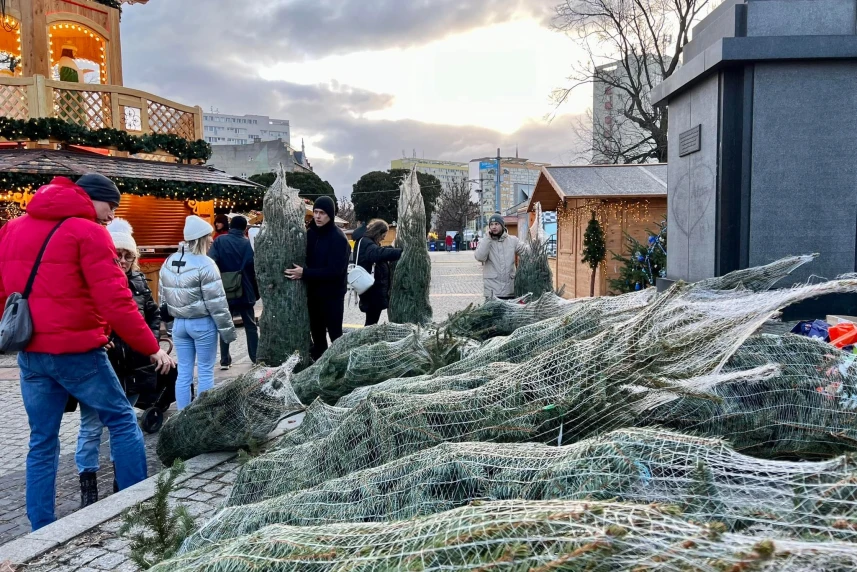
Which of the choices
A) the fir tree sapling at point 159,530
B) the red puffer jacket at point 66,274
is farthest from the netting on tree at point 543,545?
the red puffer jacket at point 66,274

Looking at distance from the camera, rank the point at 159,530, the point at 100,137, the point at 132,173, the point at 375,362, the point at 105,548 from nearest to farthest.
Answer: the point at 159,530, the point at 105,548, the point at 375,362, the point at 132,173, the point at 100,137

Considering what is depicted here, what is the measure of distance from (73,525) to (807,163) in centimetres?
613

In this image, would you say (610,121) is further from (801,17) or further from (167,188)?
(801,17)

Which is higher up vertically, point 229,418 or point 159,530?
point 159,530

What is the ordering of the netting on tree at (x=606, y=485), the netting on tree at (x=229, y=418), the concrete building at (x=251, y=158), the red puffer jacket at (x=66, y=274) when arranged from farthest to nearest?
1. the concrete building at (x=251, y=158)
2. the netting on tree at (x=229, y=418)
3. the red puffer jacket at (x=66, y=274)
4. the netting on tree at (x=606, y=485)

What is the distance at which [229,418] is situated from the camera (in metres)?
4.40

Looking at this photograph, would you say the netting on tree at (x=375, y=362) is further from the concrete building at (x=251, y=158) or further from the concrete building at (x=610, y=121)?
the concrete building at (x=251, y=158)

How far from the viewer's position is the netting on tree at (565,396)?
2541mm

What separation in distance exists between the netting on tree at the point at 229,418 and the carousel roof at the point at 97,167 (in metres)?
8.42

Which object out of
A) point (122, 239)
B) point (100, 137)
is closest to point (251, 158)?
point (100, 137)

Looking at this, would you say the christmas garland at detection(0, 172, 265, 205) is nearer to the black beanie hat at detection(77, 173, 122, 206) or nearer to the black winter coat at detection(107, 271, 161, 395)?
the black winter coat at detection(107, 271, 161, 395)

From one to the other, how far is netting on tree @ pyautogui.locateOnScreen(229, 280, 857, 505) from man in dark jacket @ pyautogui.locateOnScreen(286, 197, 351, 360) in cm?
378

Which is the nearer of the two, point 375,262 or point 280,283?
point 280,283

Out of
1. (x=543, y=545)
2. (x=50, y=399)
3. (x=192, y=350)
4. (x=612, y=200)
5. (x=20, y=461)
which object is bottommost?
(x=20, y=461)
